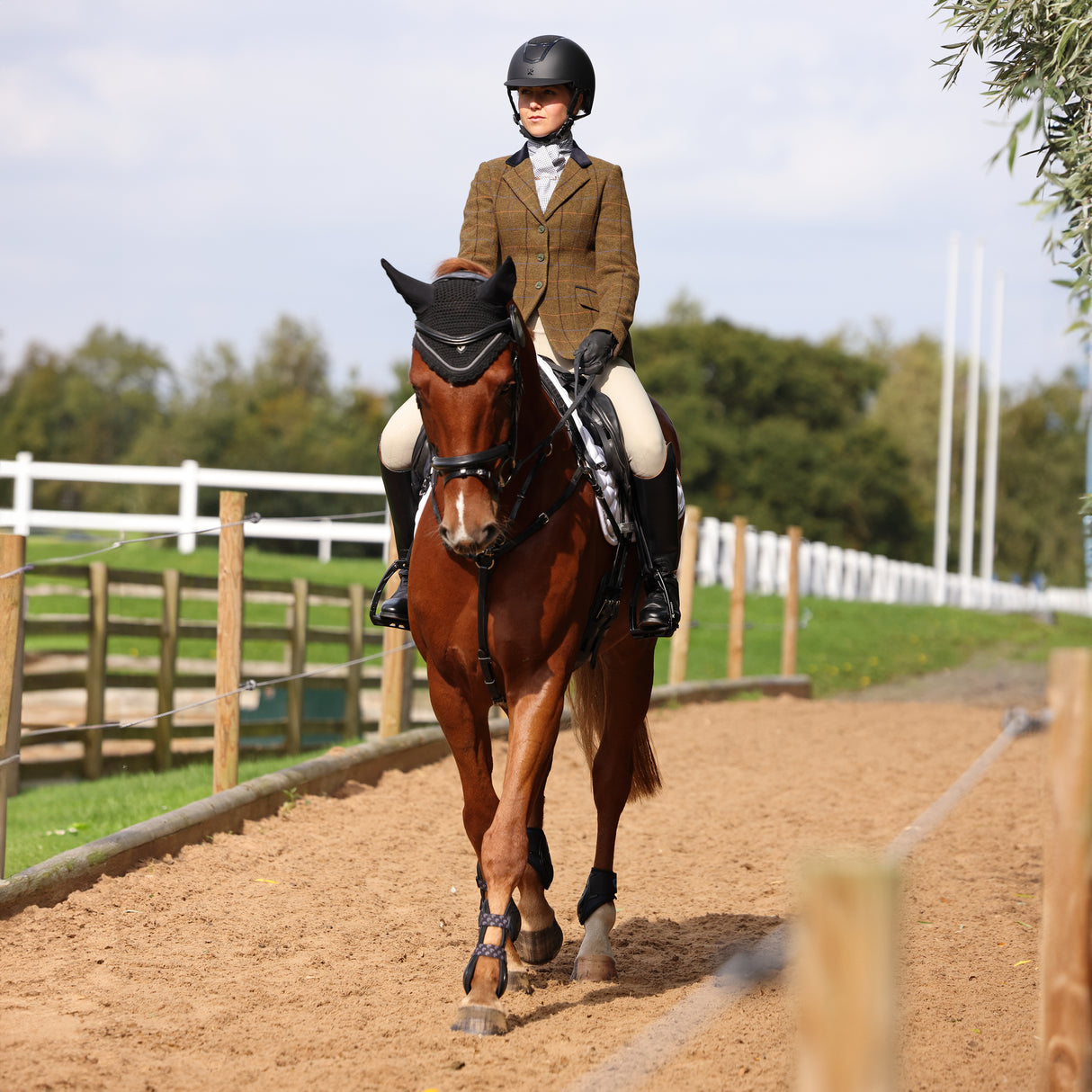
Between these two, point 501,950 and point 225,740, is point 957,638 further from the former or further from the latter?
point 501,950

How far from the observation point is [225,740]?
787cm

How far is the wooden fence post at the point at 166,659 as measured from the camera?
12.5m

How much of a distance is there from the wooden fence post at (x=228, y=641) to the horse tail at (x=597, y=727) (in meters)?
2.58

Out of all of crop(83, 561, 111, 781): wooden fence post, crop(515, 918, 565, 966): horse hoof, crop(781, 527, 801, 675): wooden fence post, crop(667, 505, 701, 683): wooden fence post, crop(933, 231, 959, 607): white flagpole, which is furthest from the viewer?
crop(933, 231, 959, 607): white flagpole

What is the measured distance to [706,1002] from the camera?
465 centimetres

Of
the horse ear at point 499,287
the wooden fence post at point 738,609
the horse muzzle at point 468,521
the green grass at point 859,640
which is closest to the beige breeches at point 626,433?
the horse ear at point 499,287

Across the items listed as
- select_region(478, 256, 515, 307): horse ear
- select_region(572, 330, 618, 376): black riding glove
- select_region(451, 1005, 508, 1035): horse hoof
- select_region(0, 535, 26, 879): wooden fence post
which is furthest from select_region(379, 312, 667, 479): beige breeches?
select_region(451, 1005, 508, 1035): horse hoof

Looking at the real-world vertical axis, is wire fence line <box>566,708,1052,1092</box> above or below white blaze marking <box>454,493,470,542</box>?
below

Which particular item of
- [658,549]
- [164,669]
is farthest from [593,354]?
[164,669]

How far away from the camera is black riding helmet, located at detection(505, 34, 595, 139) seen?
5.36m

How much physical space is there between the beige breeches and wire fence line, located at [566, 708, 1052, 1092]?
1707mm

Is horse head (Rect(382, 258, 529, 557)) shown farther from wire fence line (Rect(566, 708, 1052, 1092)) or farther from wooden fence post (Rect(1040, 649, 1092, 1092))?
wooden fence post (Rect(1040, 649, 1092, 1092))

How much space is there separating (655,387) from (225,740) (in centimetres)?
5149

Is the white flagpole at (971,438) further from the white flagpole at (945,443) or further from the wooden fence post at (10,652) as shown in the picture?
the wooden fence post at (10,652)
